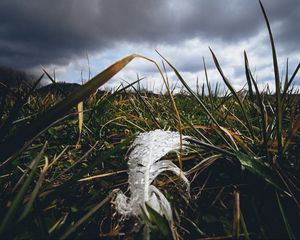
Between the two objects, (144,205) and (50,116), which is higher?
(50,116)

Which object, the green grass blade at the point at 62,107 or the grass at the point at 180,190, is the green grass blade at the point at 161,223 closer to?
the grass at the point at 180,190

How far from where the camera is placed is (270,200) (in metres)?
0.90

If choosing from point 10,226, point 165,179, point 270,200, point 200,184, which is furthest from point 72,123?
point 270,200

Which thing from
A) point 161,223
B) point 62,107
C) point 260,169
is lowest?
point 161,223

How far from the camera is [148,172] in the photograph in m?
0.93

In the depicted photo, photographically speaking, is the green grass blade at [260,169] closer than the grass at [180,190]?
No

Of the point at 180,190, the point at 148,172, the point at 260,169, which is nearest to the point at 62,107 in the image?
the point at 148,172

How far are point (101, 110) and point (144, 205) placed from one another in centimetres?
119

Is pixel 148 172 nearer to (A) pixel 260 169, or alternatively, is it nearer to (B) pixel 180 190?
(B) pixel 180 190

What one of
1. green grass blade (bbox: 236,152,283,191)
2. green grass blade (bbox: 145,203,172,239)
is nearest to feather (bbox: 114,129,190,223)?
→ green grass blade (bbox: 145,203,172,239)

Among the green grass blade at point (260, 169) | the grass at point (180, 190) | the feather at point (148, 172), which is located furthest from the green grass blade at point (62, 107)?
the green grass blade at point (260, 169)

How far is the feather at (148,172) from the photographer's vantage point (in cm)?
81

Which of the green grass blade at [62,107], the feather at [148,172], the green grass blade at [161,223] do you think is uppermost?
the green grass blade at [62,107]

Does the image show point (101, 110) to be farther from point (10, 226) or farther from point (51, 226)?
point (10, 226)
